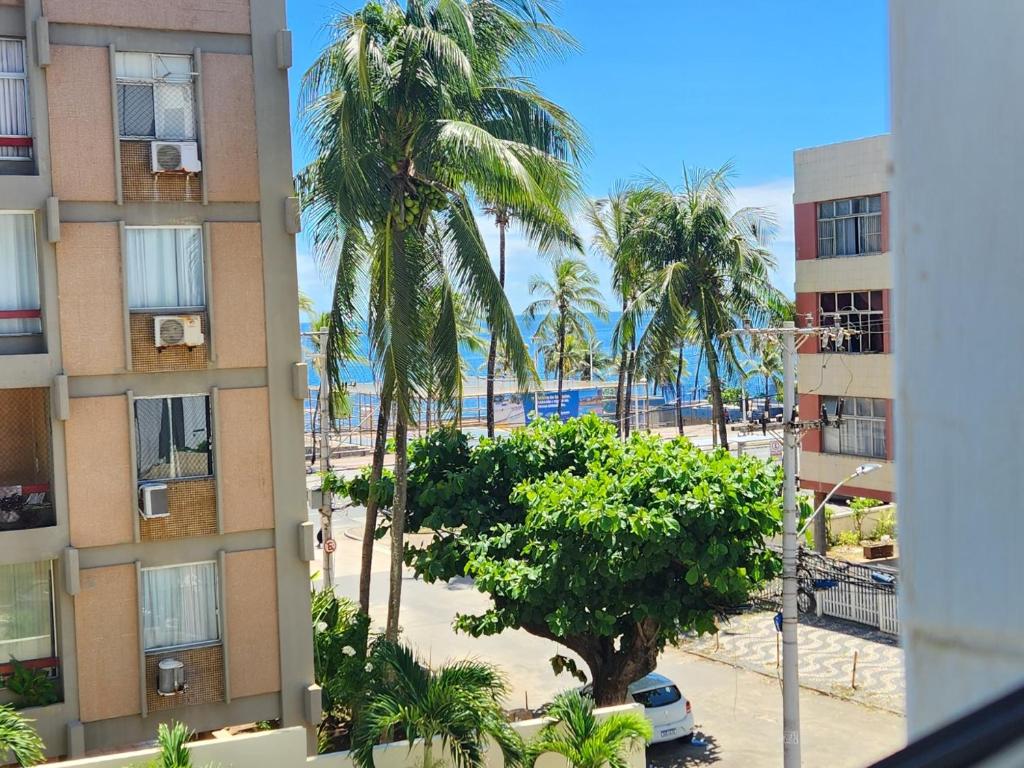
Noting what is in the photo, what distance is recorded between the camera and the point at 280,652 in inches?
531

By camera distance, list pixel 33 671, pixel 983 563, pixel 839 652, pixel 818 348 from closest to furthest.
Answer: pixel 983 563 < pixel 33 671 < pixel 839 652 < pixel 818 348

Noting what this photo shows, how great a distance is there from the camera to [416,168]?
1566 centimetres

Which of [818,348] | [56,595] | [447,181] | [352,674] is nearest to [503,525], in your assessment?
[352,674]

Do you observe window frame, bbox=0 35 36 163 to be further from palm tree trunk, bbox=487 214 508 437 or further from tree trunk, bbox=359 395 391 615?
palm tree trunk, bbox=487 214 508 437

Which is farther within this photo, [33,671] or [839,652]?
[839,652]

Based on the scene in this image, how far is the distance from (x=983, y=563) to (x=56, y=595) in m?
13.2

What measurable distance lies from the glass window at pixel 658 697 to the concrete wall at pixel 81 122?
12064 mm

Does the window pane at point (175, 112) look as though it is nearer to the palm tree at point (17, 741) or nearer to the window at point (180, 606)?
the window at point (180, 606)

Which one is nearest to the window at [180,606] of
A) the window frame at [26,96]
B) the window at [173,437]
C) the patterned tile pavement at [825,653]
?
the window at [173,437]

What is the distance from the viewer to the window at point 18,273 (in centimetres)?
1246

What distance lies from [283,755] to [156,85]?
26.0 ft

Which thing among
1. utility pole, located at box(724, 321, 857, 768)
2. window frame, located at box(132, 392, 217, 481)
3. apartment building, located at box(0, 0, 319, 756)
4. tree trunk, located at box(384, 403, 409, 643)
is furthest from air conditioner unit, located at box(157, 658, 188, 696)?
utility pole, located at box(724, 321, 857, 768)

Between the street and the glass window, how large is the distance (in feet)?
2.68

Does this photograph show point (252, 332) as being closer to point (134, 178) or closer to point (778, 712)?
point (134, 178)
